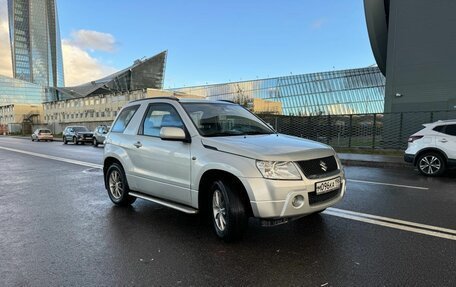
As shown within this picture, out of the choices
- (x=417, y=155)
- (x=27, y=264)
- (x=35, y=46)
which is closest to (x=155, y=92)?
(x=417, y=155)

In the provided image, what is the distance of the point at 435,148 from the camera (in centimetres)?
1003

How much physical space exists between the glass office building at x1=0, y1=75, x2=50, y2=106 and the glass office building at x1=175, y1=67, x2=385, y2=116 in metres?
90.9

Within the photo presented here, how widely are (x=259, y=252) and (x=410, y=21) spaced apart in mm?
20684

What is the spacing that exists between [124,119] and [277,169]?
3.46m

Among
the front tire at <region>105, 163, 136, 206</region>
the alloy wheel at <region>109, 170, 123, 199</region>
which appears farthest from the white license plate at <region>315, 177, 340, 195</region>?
the alloy wheel at <region>109, 170, 123, 199</region>

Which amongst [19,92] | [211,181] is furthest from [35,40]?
[211,181]

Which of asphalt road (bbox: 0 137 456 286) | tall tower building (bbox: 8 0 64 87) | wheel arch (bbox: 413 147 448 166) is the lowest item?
asphalt road (bbox: 0 137 456 286)

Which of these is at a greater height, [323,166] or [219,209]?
[323,166]

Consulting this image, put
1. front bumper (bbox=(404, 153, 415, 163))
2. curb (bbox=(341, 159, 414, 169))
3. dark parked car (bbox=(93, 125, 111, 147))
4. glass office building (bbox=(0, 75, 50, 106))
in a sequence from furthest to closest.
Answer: glass office building (bbox=(0, 75, 50, 106))
dark parked car (bbox=(93, 125, 111, 147))
curb (bbox=(341, 159, 414, 169))
front bumper (bbox=(404, 153, 415, 163))

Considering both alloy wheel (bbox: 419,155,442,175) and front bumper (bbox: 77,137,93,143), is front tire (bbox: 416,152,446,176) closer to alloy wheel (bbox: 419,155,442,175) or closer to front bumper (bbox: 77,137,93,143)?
alloy wheel (bbox: 419,155,442,175)

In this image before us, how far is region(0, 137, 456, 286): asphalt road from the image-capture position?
3.38 m

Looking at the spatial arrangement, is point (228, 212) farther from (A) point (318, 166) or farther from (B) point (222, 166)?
(A) point (318, 166)

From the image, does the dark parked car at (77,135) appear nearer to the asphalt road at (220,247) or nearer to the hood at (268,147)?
the asphalt road at (220,247)

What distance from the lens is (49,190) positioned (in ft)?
25.7
